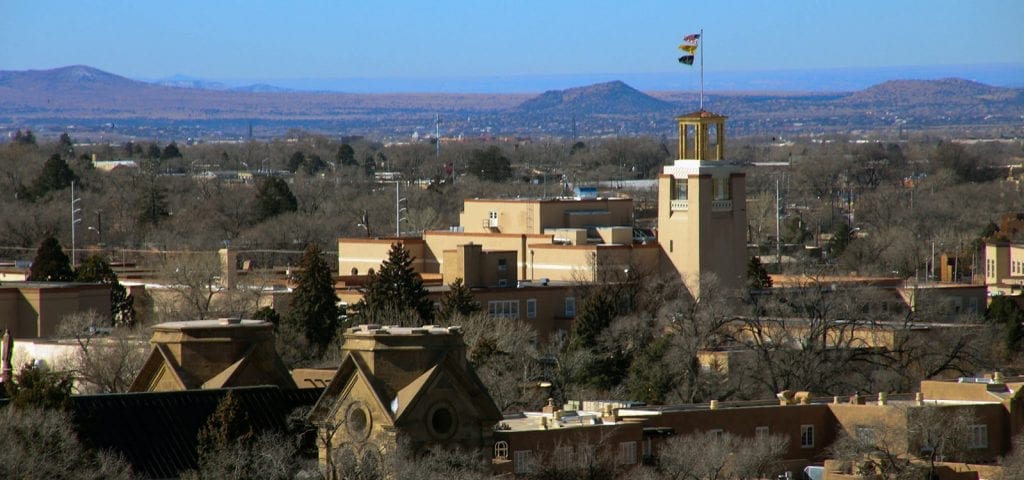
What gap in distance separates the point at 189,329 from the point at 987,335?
33770 millimetres

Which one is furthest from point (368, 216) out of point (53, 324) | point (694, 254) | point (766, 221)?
point (53, 324)

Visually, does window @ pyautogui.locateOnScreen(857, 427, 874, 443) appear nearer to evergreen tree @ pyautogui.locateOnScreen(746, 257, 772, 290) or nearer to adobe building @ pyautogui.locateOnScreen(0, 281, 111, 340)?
adobe building @ pyautogui.locateOnScreen(0, 281, 111, 340)

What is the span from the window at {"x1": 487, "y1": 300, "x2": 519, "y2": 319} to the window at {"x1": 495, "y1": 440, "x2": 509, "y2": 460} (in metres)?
31.5

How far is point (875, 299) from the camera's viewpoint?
7312cm

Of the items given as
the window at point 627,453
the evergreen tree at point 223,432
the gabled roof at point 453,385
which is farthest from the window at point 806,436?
the evergreen tree at point 223,432

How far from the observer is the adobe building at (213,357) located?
126 feet

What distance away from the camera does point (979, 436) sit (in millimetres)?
48906

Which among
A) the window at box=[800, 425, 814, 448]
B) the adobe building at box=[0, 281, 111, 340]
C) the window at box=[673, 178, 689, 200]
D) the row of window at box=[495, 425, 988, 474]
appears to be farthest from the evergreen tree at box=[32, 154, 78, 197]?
the row of window at box=[495, 425, 988, 474]

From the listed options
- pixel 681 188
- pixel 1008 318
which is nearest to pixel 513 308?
pixel 681 188

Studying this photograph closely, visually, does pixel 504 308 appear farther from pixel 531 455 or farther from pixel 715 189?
pixel 531 455

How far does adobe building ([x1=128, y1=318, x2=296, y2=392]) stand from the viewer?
1510 inches

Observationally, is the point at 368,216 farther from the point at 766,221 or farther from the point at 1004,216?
the point at 1004,216

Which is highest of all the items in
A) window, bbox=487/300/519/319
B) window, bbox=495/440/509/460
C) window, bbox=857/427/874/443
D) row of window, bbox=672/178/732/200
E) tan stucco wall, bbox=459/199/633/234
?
row of window, bbox=672/178/732/200

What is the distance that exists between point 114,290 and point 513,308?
1133 centimetres
